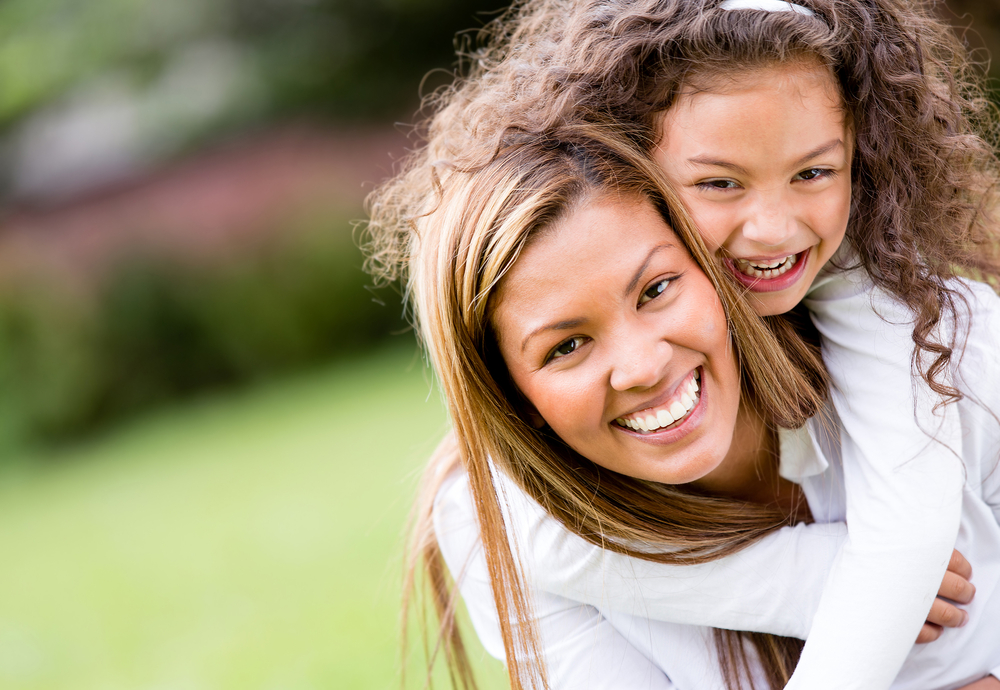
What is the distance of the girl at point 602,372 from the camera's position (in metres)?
1.87

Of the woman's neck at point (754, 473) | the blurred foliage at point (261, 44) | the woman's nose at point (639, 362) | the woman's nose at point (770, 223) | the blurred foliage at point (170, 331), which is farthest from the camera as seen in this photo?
the blurred foliage at point (261, 44)

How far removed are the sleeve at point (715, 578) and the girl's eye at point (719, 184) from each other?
809 mm

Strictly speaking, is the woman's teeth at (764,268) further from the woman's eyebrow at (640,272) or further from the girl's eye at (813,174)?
the woman's eyebrow at (640,272)

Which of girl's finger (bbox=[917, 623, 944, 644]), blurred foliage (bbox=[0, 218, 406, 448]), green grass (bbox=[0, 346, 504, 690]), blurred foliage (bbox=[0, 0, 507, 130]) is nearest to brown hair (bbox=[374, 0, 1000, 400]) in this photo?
girl's finger (bbox=[917, 623, 944, 644])

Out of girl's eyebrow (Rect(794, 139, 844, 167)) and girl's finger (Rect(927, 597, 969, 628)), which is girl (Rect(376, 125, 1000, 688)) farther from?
girl's eyebrow (Rect(794, 139, 844, 167))

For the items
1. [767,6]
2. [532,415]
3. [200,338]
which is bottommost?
[200,338]

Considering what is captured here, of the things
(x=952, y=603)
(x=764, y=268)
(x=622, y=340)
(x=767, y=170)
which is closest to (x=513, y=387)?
(x=622, y=340)

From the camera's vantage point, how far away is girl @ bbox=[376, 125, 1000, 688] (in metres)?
1.87

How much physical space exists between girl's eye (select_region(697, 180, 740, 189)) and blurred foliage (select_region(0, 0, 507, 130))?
24.7ft

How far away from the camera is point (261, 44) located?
965 centimetres

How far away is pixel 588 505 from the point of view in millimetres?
2098

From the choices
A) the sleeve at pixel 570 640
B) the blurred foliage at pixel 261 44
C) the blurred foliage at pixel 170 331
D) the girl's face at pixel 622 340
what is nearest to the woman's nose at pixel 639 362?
the girl's face at pixel 622 340

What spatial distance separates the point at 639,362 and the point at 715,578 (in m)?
0.62

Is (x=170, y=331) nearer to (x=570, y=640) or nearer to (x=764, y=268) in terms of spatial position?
(x=570, y=640)
